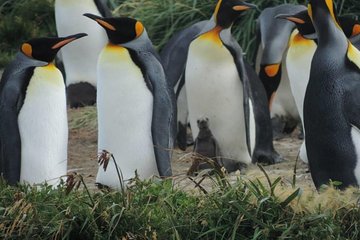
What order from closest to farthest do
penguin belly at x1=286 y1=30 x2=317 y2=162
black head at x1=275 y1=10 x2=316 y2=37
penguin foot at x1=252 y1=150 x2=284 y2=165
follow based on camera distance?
black head at x1=275 y1=10 x2=316 y2=37, penguin belly at x1=286 y1=30 x2=317 y2=162, penguin foot at x1=252 y1=150 x2=284 y2=165

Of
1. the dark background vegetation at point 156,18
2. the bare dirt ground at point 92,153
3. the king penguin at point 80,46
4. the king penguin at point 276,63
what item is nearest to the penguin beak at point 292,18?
the bare dirt ground at point 92,153

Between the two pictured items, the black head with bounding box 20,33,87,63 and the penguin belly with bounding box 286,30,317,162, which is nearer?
the black head with bounding box 20,33,87,63

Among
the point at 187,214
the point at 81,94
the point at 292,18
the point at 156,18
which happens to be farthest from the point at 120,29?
the point at 156,18

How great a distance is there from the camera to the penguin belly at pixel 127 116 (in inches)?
280

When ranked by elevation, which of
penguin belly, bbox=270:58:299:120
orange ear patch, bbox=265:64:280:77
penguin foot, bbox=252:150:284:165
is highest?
orange ear patch, bbox=265:64:280:77

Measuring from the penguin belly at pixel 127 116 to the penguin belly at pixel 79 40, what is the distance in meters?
3.45

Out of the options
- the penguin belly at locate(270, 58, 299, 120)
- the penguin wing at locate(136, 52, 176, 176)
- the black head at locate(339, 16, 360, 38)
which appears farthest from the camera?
the penguin belly at locate(270, 58, 299, 120)

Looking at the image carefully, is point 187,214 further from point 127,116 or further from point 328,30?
point 127,116

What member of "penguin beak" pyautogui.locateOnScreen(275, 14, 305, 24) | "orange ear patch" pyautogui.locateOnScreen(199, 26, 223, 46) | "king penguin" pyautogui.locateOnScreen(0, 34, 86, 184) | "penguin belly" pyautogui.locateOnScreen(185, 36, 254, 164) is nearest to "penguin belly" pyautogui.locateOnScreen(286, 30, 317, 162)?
"penguin beak" pyautogui.locateOnScreen(275, 14, 305, 24)

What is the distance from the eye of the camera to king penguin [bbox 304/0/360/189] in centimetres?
622

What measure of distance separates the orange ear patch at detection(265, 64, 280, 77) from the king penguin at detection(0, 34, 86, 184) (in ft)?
9.12

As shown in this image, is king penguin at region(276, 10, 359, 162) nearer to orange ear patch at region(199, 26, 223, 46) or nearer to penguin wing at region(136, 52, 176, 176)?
orange ear patch at region(199, 26, 223, 46)

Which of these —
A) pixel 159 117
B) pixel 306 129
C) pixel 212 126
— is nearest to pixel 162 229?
pixel 306 129

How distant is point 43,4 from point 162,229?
311 inches
